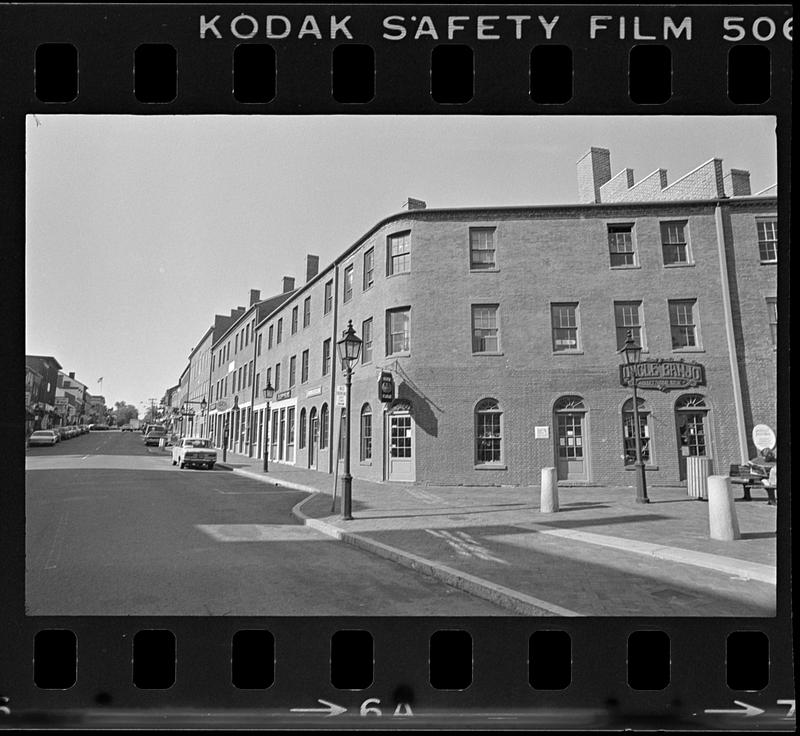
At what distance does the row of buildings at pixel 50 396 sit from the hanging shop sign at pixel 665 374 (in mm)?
4516

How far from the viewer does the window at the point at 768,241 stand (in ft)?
9.71

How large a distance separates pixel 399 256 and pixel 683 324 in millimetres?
6865

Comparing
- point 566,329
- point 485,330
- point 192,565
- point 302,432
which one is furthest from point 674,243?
point 302,432

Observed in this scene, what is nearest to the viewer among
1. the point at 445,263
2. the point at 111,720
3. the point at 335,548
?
the point at 111,720

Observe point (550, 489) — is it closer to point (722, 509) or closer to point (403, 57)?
point (722, 509)

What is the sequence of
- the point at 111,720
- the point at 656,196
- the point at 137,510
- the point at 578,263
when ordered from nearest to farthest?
the point at 111,720 < the point at 578,263 < the point at 656,196 < the point at 137,510

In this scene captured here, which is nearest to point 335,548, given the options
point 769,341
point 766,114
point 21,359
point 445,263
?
point 445,263

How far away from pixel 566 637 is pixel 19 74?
4.12 m

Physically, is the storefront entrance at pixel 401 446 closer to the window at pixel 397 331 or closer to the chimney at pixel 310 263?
the window at pixel 397 331

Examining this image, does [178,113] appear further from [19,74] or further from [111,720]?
[111,720]

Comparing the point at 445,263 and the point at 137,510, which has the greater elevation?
the point at 445,263

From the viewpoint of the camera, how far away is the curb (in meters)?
4.74

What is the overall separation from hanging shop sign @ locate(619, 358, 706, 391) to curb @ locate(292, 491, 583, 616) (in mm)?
A: 2278

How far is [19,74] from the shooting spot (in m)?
2.69
